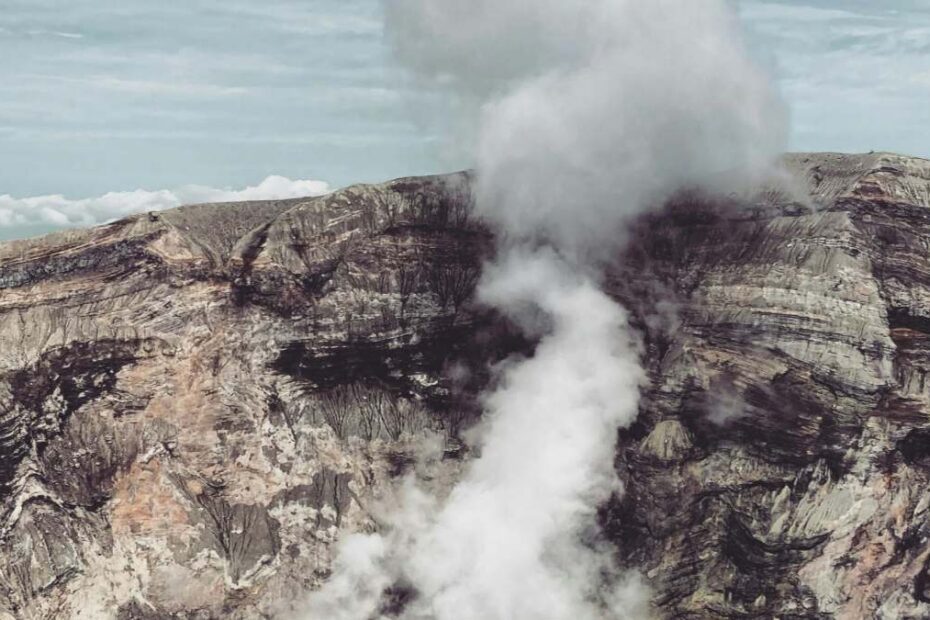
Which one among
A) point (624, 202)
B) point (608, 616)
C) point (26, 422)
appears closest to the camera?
point (26, 422)

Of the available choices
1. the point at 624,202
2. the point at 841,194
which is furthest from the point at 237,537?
the point at 841,194

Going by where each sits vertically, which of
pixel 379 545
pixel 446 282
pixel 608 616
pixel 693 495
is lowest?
pixel 608 616

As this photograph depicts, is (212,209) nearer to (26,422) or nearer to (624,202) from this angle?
(26,422)

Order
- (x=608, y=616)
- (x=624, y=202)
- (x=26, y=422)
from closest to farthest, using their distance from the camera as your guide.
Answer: (x=26, y=422), (x=608, y=616), (x=624, y=202)

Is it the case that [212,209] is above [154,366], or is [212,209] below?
above

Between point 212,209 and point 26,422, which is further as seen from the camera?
point 212,209

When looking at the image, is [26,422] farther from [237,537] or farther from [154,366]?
[237,537]
